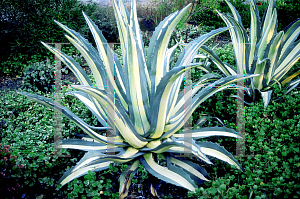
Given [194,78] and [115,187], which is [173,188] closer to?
[115,187]

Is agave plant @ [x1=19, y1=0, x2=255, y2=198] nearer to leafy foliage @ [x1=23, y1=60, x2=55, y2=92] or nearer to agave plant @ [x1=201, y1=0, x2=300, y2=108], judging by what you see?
agave plant @ [x1=201, y1=0, x2=300, y2=108]

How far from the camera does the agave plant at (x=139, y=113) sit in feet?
4.69

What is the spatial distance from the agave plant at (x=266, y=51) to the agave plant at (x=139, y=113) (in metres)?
0.89

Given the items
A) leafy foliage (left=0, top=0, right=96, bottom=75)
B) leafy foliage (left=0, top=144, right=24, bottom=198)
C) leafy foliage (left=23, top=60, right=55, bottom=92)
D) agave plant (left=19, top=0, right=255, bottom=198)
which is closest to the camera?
agave plant (left=19, top=0, right=255, bottom=198)

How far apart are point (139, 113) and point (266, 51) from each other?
1480 millimetres

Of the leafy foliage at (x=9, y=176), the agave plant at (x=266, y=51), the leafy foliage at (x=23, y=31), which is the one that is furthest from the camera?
the leafy foliage at (x=23, y=31)

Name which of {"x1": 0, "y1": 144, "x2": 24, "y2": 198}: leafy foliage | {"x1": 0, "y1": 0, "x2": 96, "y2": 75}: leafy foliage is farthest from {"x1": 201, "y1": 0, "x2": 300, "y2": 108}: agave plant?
{"x1": 0, "y1": 0, "x2": 96, "y2": 75}: leafy foliage

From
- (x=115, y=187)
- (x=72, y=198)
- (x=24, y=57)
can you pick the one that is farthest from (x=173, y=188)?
(x=24, y=57)

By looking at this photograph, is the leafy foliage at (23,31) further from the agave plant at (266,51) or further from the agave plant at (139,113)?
the agave plant at (266,51)

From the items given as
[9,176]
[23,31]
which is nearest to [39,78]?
[23,31]

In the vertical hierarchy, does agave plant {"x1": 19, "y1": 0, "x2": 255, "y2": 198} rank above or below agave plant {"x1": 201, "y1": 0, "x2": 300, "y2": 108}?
below

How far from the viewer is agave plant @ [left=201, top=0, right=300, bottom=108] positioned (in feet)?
7.54

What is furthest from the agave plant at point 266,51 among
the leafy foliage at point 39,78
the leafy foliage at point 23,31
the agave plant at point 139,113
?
the leafy foliage at point 23,31

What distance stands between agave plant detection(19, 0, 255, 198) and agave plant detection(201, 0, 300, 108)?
2.93 ft
